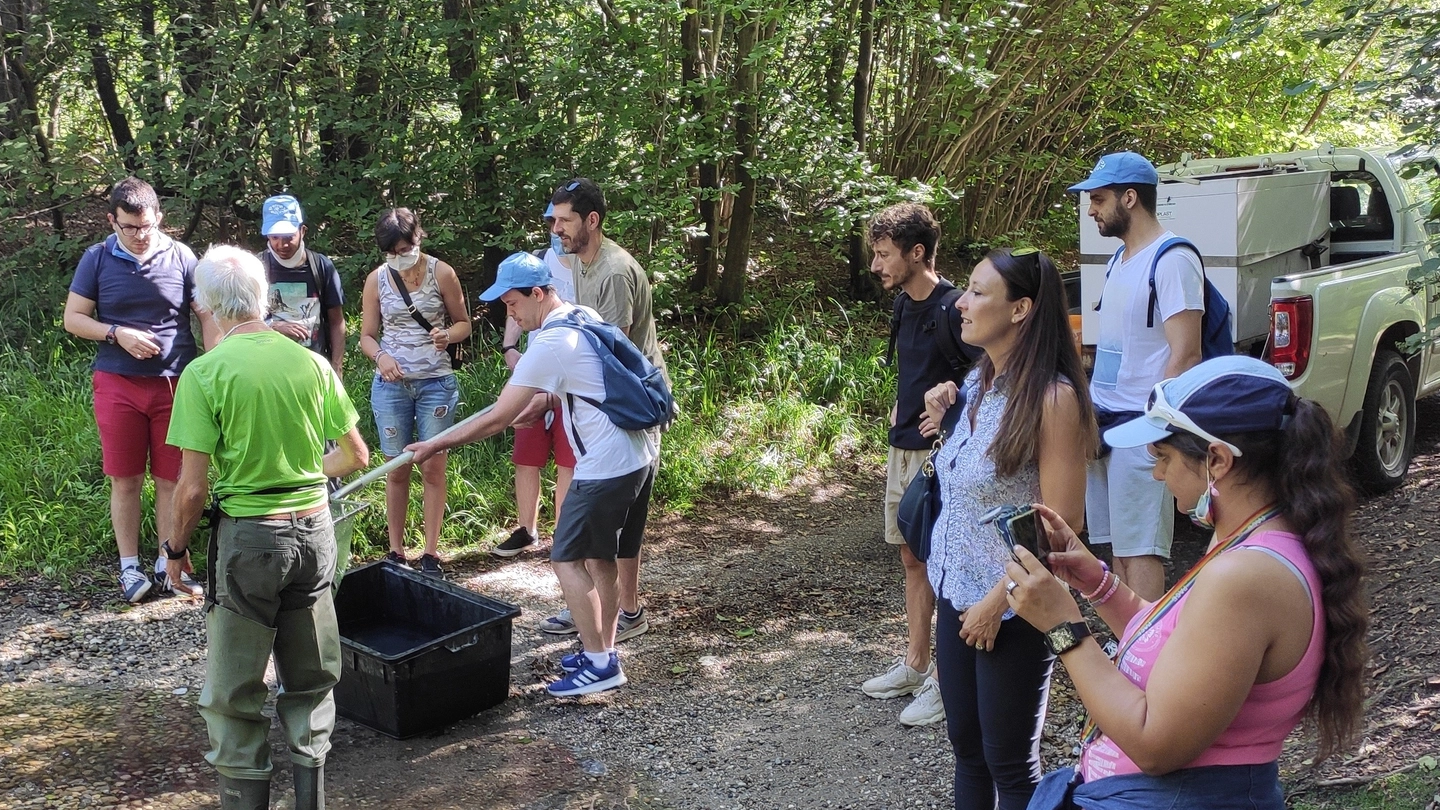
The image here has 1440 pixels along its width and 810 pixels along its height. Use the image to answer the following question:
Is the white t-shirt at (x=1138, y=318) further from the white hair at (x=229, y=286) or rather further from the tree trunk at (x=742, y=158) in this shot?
the tree trunk at (x=742, y=158)

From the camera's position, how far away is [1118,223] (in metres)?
4.62

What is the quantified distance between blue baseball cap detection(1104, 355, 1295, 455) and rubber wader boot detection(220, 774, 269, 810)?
10.1ft

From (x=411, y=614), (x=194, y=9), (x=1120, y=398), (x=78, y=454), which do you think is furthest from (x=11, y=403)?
(x=1120, y=398)

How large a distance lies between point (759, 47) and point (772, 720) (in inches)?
202

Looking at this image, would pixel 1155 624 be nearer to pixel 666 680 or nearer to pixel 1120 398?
pixel 1120 398

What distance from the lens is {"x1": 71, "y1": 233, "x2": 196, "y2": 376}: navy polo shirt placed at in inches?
232

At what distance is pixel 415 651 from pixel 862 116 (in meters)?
7.18

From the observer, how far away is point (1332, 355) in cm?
645

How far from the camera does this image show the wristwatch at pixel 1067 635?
219 cm

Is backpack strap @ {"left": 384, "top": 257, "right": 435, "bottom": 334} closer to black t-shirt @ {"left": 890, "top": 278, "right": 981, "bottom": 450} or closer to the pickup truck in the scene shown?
black t-shirt @ {"left": 890, "top": 278, "right": 981, "bottom": 450}

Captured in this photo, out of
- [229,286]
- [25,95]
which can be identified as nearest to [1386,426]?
[229,286]

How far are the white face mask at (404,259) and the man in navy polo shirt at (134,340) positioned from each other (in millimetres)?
1007

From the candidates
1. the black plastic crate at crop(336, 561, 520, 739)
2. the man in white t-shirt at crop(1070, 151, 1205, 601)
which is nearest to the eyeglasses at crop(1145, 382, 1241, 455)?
the man in white t-shirt at crop(1070, 151, 1205, 601)

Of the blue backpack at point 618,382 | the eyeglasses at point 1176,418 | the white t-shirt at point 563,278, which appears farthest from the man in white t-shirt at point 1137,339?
the white t-shirt at point 563,278
